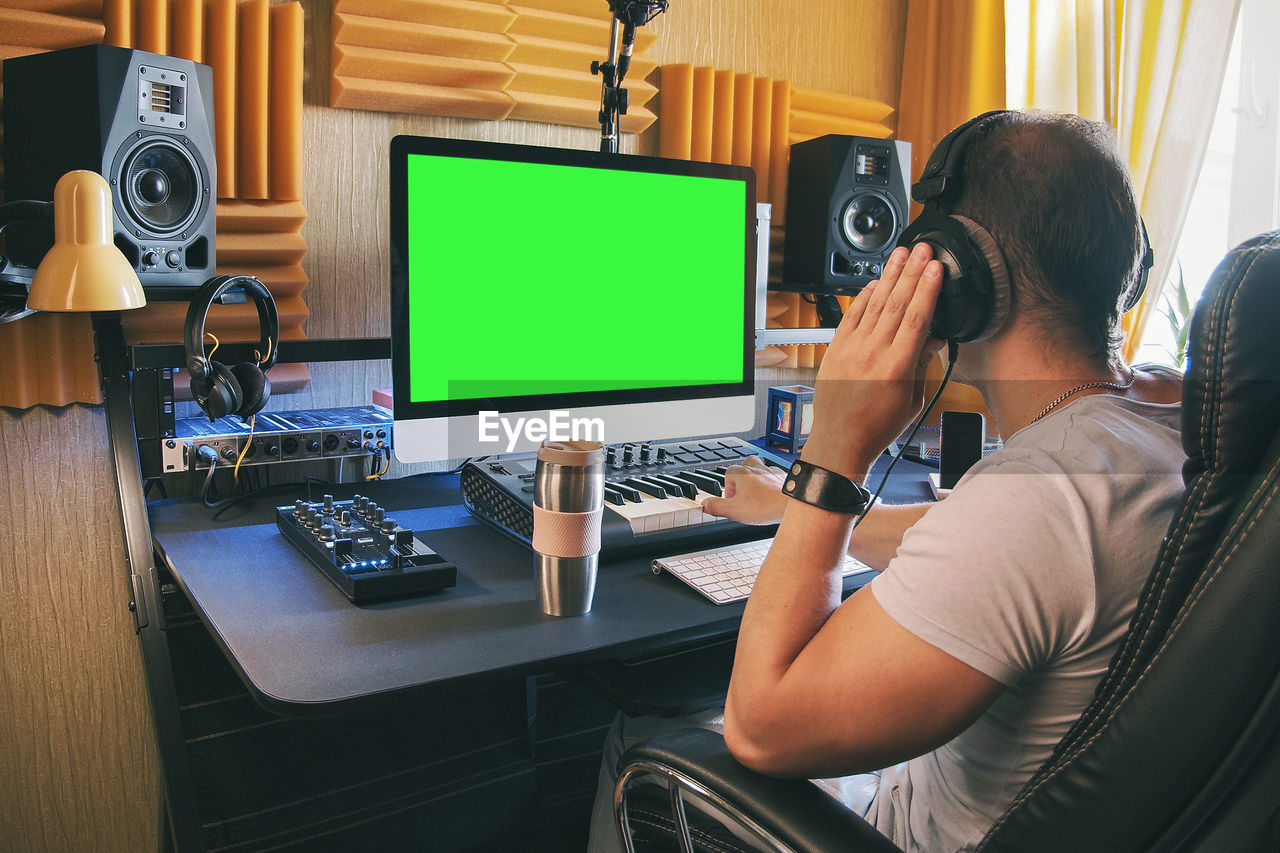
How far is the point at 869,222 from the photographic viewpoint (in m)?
2.21

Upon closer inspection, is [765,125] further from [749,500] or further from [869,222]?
[749,500]

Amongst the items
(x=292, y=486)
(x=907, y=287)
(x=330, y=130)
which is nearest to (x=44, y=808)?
(x=292, y=486)

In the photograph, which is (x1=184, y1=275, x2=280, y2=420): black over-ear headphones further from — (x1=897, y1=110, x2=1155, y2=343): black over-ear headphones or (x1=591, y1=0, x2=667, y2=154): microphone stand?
(x1=897, y1=110, x2=1155, y2=343): black over-ear headphones

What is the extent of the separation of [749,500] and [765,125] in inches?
47.8

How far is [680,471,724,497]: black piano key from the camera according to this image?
1498 mm

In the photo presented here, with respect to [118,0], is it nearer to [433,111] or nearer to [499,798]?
[433,111]

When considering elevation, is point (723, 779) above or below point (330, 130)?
below

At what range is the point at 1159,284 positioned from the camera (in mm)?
2170

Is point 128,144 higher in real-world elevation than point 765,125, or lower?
lower

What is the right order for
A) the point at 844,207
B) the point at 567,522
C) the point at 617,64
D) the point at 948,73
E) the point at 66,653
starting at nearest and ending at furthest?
1. the point at 567,522
2. the point at 66,653
3. the point at 617,64
4. the point at 844,207
5. the point at 948,73

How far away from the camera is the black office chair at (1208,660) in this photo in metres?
0.60

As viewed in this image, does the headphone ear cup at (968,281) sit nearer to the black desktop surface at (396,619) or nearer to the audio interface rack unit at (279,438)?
the black desktop surface at (396,619)

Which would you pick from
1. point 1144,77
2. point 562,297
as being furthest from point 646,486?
point 1144,77

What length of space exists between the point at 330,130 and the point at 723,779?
1.43 meters
